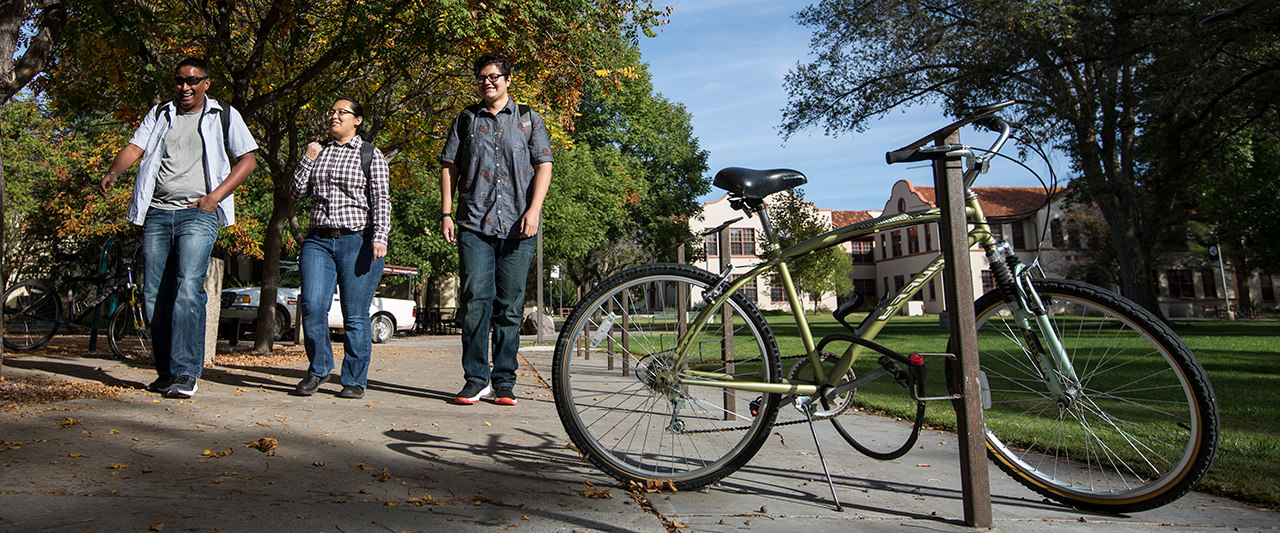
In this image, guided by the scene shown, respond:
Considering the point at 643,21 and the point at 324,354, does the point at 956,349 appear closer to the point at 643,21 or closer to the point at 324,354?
the point at 324,354

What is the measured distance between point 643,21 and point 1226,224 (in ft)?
101

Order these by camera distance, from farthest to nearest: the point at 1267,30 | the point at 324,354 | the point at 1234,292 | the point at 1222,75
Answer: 1. the point at 1234,292
2. the point at 1222,75
3. the point at 1267,30
4. the point at 324,354

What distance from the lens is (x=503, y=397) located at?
13.9ft

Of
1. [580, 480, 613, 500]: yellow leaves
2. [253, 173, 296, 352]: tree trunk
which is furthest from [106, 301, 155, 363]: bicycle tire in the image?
[580, 480, 613, 500]: yellow leaves

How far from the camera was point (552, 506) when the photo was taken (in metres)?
2.21

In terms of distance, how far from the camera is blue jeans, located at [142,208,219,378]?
161 inches

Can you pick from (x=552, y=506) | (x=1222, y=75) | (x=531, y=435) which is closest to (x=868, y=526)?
(x=552, y=506)

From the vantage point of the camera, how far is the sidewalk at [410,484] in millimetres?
2010

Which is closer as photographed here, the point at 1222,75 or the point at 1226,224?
the point at 1222,75

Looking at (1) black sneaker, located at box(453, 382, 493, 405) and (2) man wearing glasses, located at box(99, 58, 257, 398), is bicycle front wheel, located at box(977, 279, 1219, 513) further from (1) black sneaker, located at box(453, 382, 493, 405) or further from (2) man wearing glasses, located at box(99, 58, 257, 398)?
(2) man wearing glasses, located at box(99, 58, 257, 398)

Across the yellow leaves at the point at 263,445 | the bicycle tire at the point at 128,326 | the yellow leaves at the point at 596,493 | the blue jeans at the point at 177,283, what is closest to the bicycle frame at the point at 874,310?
the yellow leaves at the point at 596,493

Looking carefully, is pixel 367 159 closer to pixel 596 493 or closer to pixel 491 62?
pixel 491 62

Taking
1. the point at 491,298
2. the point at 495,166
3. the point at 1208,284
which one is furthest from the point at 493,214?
the point at 1208,284

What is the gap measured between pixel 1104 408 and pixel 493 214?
3041mm
